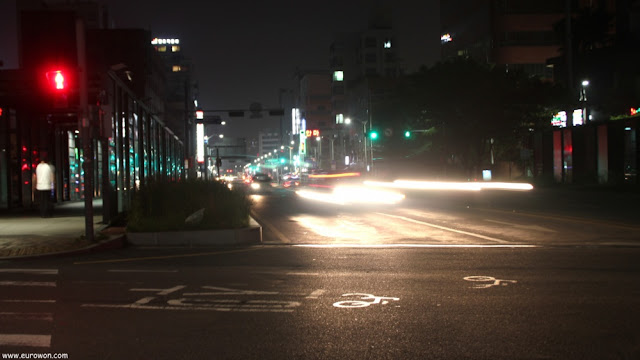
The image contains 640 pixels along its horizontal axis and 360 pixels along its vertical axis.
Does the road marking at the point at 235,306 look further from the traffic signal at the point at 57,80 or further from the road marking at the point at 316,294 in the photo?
the traffic signal at the point at 57,80

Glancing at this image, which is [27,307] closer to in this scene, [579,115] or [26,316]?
[26,316]

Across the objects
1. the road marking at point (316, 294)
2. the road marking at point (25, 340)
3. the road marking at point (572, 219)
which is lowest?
the road marking at point (572, 219)

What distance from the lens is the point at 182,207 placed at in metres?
17.5

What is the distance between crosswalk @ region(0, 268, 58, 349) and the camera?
654 cm

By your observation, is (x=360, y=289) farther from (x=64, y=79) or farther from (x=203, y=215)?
(x=64, y=79)

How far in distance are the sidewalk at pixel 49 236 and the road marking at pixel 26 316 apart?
5.63 meters

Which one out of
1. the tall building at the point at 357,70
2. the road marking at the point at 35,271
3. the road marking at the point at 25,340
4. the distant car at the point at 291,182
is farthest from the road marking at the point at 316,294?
the tall building at the point at 357,70

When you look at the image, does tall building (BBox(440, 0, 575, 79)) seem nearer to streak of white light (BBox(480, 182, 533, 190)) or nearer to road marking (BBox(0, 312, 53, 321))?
streak of white light (BBox(480, 182, 533, 190))

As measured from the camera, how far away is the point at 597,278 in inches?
396

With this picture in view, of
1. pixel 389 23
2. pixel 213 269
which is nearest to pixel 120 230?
pixel 213 269

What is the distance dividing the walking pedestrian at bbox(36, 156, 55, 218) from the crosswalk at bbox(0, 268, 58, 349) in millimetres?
10126

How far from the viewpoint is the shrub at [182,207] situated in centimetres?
1644

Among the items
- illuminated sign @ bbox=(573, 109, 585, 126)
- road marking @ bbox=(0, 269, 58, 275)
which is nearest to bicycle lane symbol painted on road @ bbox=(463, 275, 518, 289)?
road marking @ bbox=(0, 269, 58, 275)

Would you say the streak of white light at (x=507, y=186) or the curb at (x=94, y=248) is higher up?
the streak of white light at (x=507, y=186)
